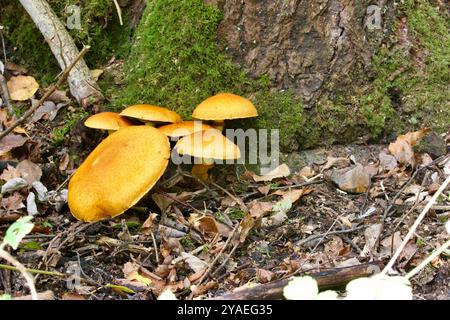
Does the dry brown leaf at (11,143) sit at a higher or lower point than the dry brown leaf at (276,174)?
higher

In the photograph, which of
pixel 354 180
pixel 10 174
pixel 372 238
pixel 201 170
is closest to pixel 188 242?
pixel 201 170

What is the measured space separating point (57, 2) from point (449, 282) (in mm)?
3888

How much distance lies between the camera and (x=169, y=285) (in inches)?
118

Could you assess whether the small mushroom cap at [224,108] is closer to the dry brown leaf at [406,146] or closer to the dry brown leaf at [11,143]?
the dry brown leaf at [406,146]

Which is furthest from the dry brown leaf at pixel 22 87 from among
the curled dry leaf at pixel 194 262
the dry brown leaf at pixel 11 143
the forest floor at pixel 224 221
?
the curled dry leaf at pixel 194 262

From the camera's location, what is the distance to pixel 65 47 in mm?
4598

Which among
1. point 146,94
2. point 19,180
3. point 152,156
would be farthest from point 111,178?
point 146,94

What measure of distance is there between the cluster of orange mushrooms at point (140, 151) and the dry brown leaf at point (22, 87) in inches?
42.2

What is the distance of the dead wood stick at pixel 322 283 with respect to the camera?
8.19 feet

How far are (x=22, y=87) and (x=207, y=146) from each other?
2103 mm

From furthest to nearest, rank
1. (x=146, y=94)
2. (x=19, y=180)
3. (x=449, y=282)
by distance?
(x=146, y=94) < (x=19, y=180) < (x=449, y=282)

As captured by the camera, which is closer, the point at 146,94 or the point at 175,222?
the point at 175,222

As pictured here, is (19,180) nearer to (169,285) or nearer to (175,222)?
(175,222)

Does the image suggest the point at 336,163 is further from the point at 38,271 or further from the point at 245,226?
the point at 38,271
